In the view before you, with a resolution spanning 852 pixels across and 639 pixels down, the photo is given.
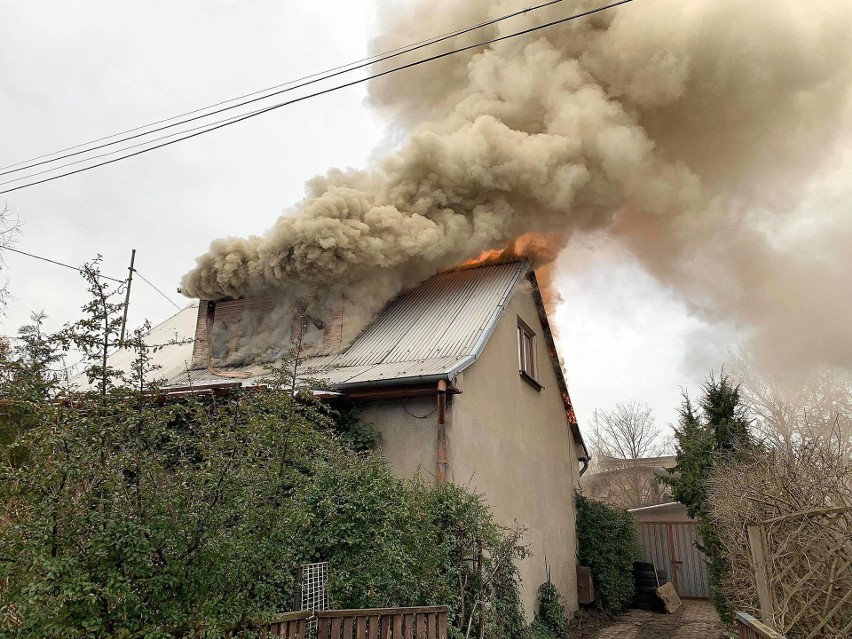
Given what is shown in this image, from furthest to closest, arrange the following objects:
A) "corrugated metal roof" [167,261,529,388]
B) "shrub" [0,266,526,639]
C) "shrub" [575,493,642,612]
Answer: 1. "shrub" [575,493,642,612]
2. "corrugated metal roof" [167,261,529,388]
3. "shrub" [0,266,526,639]

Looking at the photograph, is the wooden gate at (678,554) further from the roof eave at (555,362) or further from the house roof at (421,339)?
the house roof at (421,339)

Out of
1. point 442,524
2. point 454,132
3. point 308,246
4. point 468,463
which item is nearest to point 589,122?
point 454,132

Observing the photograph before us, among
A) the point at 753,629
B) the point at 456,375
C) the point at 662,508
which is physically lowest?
the point at 753,629

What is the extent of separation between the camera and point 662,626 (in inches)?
445

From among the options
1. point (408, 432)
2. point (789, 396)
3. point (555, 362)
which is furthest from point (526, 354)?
point (789, 396)

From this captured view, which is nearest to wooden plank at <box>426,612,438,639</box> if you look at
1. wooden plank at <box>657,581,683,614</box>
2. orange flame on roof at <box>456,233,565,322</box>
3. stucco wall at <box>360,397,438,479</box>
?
stucco wall at <box>360,397,438,479</box>

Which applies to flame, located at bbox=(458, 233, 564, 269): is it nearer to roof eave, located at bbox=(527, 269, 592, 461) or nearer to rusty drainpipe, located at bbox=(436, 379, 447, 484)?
roof eave, located at bbox=(527, 269, 592, 461)

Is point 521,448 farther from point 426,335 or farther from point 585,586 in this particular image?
point 585,586

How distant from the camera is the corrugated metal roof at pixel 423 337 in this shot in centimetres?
841

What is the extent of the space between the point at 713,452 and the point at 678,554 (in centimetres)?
751

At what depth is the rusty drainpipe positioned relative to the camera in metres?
7.66

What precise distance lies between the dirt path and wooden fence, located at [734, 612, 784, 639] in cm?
541

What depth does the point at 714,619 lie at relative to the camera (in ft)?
38.7

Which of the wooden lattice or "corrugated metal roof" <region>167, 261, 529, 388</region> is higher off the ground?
"corrugated metal roof" <region>167, 261, 529, 388</region>
